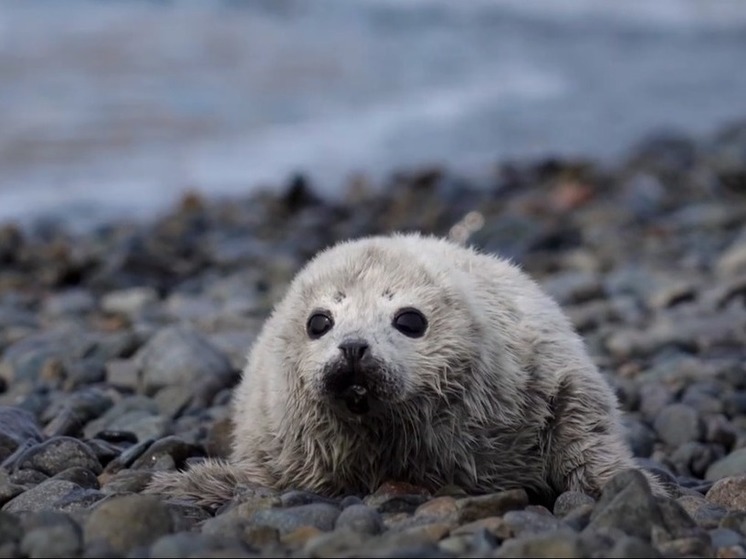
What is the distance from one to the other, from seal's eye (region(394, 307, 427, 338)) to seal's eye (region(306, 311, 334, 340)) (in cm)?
24

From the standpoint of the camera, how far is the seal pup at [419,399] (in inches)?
192

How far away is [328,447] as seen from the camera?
5.02 metres

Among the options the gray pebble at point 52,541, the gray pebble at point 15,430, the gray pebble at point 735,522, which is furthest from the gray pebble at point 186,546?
the gray pebble at point 15,430

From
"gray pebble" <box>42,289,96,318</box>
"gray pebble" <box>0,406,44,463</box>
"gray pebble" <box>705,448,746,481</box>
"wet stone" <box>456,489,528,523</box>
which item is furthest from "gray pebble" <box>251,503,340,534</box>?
"gray pebble" <box>42,289,96,318</box>

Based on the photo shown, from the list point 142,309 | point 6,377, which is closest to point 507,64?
point 142,309

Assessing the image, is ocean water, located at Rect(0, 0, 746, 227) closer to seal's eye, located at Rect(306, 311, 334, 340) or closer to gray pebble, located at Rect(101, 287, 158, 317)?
gray pebble, located at Rect(101, 287, 158, 317)

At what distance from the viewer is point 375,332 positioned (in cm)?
483

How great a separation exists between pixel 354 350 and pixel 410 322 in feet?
1.33

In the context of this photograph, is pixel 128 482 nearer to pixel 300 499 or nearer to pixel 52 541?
pixel 300 499

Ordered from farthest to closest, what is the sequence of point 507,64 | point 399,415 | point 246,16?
1. point 246,16
2. point 507,64
3. point 399,415

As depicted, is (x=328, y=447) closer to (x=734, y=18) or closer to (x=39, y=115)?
(x=39, y=115)

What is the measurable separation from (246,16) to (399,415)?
20.8 m

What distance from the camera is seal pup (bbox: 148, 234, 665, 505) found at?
4875mm

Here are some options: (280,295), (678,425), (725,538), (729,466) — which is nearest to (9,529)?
(725,538)
